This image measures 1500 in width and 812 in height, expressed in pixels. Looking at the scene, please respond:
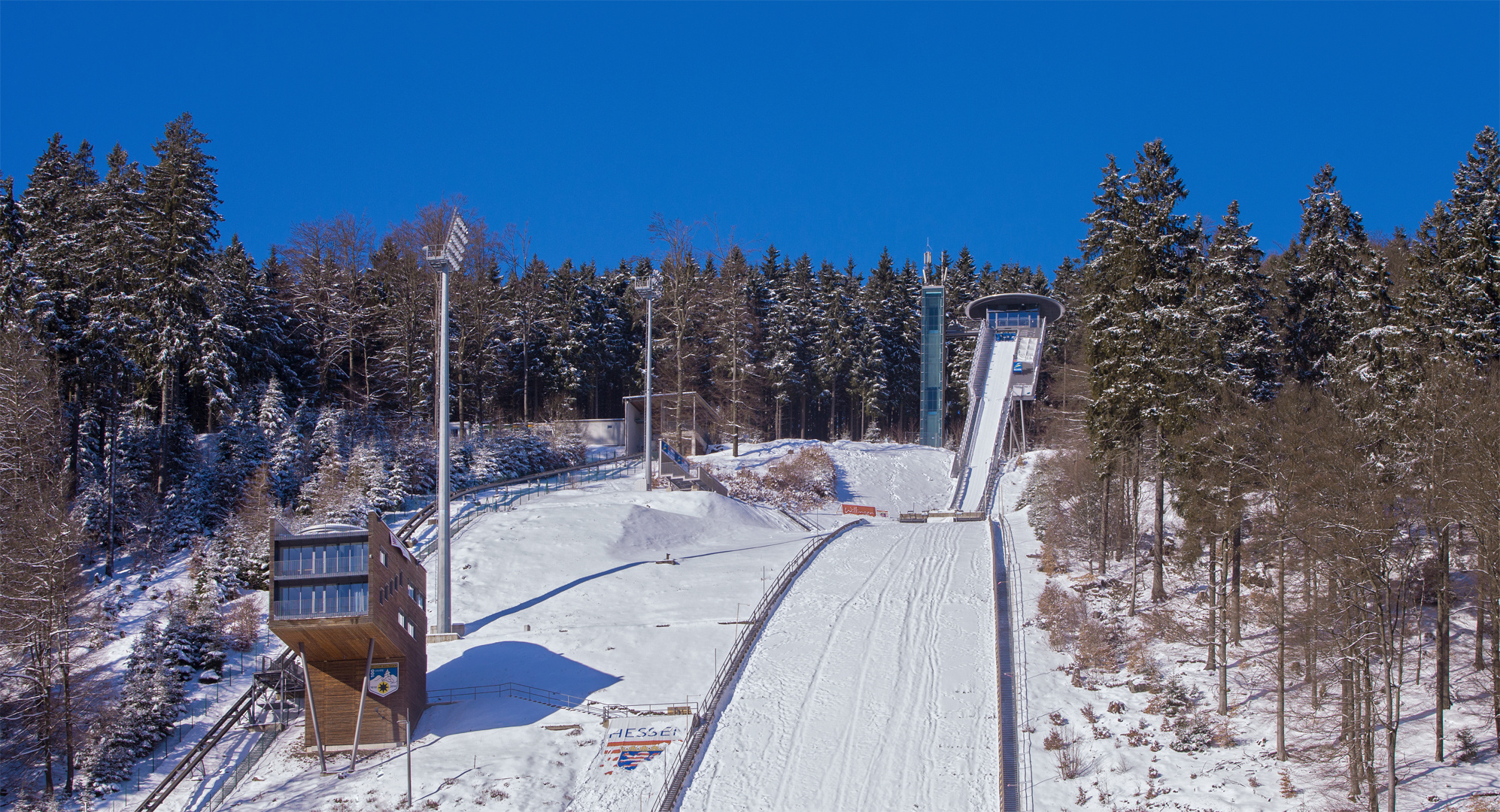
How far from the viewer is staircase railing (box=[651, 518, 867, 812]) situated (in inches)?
797

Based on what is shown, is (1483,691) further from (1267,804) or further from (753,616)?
(753,616)

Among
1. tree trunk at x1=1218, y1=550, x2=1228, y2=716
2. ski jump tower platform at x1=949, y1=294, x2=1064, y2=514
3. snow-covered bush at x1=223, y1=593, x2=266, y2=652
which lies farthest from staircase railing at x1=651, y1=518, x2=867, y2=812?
ski jump tower platform at x1=949, y1=294, x2=1064, y2=514

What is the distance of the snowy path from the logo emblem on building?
23.0 feet

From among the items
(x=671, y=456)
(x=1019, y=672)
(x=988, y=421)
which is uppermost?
(x=988, y=421)

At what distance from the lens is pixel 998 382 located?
63812 millimetres

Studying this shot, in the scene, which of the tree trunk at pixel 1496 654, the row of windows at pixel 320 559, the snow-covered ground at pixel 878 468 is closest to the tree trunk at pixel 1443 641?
the tree trunk at pixel 1496 654

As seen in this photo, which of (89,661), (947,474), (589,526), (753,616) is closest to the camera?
(89,661)

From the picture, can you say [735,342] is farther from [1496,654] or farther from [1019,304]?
[1496,654]

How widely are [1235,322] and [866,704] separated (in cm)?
1501

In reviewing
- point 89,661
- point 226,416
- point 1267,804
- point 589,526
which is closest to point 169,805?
point 89,661

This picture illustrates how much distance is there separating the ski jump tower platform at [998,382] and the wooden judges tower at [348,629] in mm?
33874

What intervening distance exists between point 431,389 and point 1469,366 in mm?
43558

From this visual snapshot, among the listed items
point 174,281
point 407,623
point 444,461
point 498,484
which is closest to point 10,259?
point 174,281

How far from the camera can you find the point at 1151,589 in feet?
98.9
